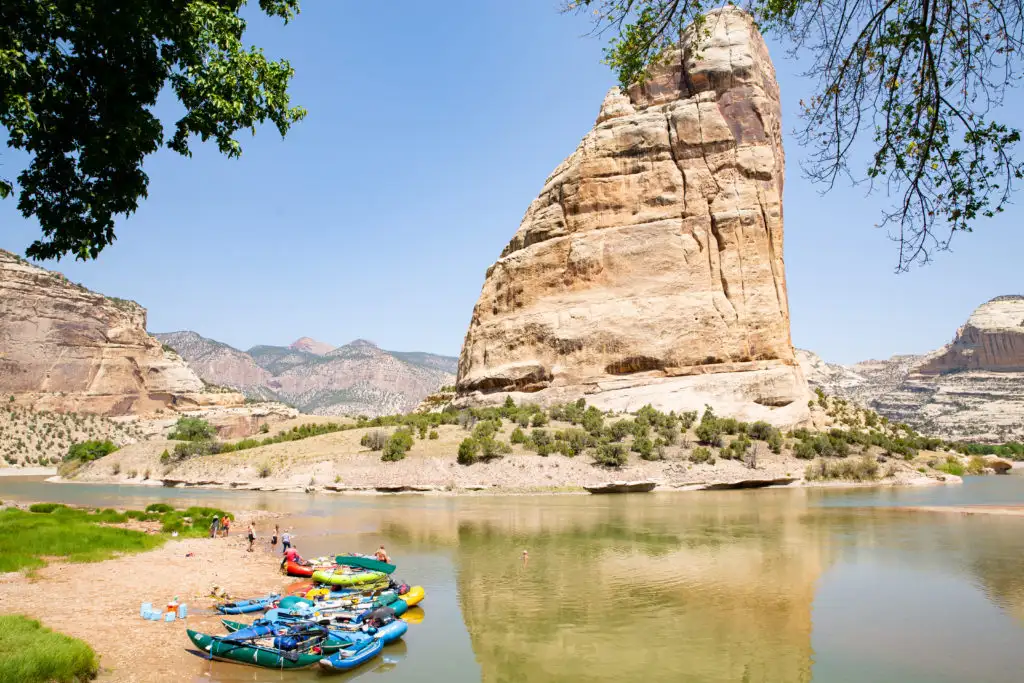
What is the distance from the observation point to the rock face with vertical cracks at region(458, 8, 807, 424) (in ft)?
181

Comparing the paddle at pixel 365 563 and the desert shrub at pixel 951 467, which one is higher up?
the desert shrub at pixel 951 467

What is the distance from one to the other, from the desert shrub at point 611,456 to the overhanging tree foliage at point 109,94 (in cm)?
3728

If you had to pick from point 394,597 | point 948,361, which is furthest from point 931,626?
point 948,361

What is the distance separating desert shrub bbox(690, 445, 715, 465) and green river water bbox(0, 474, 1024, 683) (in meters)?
10.9

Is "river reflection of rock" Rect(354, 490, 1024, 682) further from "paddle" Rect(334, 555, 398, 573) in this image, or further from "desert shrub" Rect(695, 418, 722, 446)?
"desert shrub" Rect(695, 418, 722, 446)

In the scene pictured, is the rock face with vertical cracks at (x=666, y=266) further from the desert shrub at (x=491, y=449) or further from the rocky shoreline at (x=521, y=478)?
the desert shrub at (x=491, y=449)

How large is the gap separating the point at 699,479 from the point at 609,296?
21.3m

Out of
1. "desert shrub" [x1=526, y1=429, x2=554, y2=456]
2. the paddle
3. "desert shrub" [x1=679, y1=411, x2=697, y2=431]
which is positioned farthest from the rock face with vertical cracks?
the paddle

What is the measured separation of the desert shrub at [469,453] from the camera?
44.3m

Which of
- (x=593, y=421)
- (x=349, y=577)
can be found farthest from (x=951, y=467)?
(x=349, y=577)

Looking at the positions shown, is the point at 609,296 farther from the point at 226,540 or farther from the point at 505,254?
the point at 226,540

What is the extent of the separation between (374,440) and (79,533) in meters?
26.8

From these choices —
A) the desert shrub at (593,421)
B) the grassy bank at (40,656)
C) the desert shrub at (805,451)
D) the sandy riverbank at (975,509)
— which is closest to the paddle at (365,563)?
the grassy bank at (40,656)

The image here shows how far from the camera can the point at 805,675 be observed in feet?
35.8
